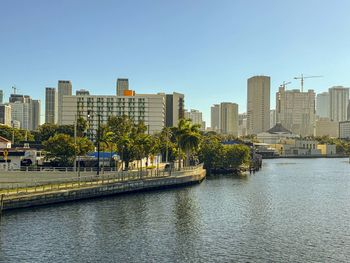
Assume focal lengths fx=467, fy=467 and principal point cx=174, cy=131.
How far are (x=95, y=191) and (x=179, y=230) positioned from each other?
2994cm

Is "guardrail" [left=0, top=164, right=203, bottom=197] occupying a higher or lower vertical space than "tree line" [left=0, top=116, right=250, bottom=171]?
lower

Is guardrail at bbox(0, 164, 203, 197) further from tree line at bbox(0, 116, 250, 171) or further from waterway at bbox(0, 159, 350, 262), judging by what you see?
tree line at bbox(0, 116, 250, 171)

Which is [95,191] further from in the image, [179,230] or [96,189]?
[179,230]

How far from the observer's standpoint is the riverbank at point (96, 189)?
72.1 meters

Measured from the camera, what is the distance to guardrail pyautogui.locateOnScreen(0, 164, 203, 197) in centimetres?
7594

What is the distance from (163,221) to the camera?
68438mm

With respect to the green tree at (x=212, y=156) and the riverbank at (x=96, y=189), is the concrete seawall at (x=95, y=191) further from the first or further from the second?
the green tree at (x=212, y=156)

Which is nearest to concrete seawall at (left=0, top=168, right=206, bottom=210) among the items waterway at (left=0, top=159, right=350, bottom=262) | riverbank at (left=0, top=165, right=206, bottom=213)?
riverbank at (left=0, top=165, right=206, bottom=213)

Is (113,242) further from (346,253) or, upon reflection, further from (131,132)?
(131,132)

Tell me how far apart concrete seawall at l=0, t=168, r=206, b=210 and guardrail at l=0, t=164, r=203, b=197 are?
42.4 inches

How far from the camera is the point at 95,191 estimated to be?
88.0 m

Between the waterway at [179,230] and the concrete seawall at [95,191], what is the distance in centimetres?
166

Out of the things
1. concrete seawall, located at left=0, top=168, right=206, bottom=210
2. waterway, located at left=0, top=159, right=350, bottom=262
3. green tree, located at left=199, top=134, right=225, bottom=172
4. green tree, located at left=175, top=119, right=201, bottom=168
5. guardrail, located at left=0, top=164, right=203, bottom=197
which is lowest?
waterway, located at left=0, top=159, right=350, bottom=262

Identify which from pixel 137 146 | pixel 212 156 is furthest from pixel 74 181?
pixel 212 156
